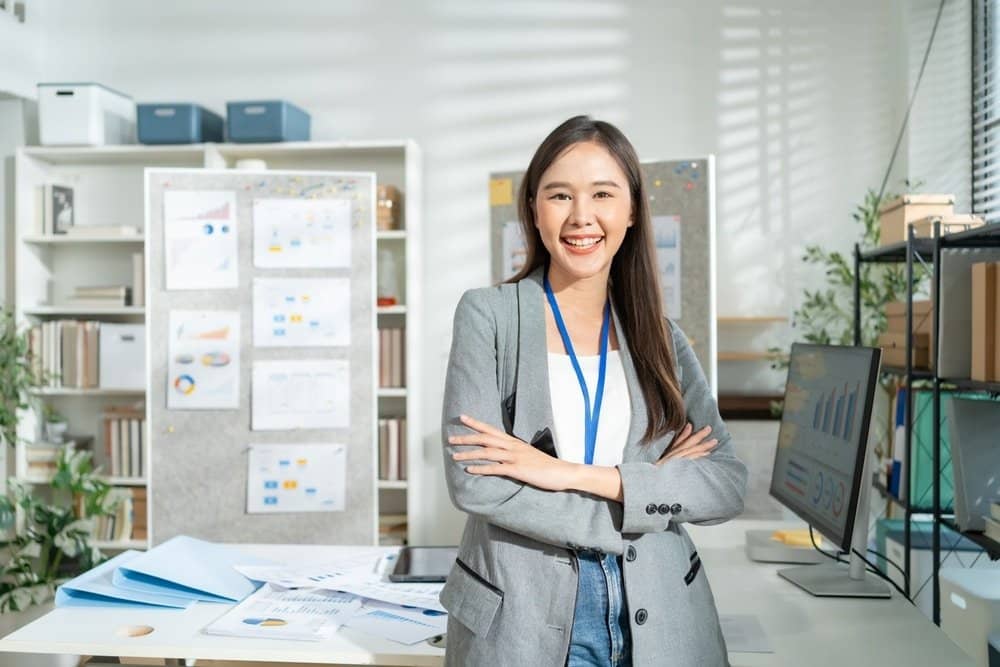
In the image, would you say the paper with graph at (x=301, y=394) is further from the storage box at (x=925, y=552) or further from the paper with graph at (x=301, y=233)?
the storage box at (x=925, y=552)

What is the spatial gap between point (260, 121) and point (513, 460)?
334 centimetres

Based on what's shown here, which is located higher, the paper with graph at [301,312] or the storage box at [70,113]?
the storage box at [70,113]

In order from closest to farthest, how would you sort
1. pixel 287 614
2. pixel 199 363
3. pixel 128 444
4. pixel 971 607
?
pixel 287 614 < pixel 971 607 < pixel 199 363 < pixel 128 444

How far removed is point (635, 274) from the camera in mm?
1474

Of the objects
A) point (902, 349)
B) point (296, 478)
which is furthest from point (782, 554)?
point (296, 478)

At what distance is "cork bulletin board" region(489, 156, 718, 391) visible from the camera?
334 cm

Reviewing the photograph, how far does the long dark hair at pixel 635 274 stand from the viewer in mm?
1393

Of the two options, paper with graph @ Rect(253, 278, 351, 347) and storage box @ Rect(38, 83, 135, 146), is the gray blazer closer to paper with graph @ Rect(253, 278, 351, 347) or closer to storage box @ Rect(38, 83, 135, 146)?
paper with graph @ Rect(253, 278, 351, 347)

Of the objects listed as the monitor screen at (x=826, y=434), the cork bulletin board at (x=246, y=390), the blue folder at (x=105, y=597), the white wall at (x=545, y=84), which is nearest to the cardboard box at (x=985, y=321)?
the monitor screen at (x=826, y=434)

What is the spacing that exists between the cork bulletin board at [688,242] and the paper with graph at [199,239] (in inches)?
48.2

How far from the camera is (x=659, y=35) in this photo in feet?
14.6

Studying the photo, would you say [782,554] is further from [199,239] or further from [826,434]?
[199,239]

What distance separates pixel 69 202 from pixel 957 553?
13.6 feet

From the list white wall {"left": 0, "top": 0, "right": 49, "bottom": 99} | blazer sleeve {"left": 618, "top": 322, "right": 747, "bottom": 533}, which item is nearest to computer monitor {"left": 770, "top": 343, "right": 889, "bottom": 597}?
blazer sleeve {"left": 618, "top": 322, "right": 747, "bottom": 533}
